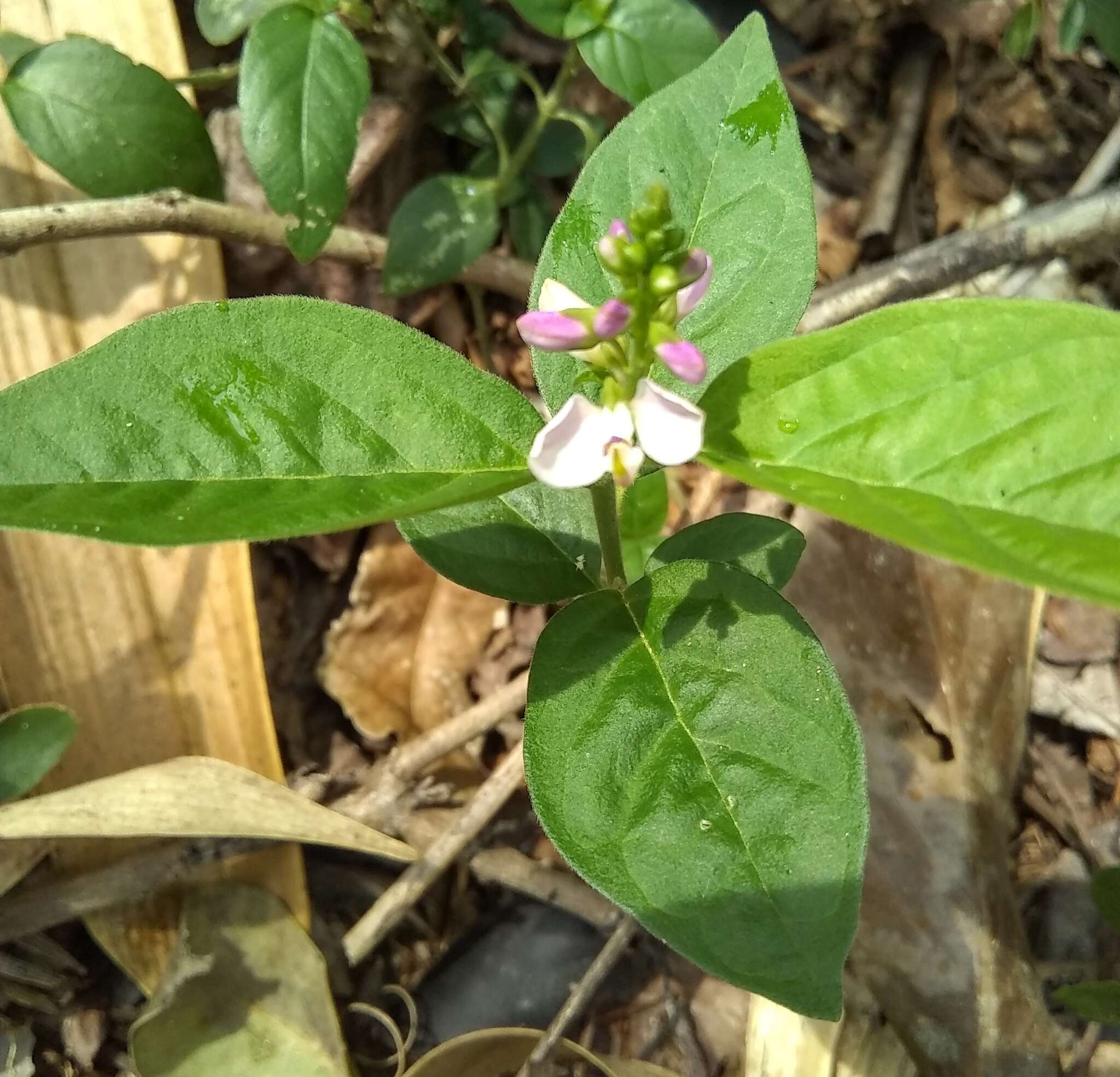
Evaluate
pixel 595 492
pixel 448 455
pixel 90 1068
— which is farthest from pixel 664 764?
pixel 90 1068

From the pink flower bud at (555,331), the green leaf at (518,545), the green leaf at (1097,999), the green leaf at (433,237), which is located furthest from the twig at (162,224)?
the green leaf at (1097,999)

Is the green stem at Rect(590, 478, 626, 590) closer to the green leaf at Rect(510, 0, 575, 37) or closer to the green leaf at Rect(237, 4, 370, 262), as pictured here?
the green leaf at Rect(237, 4, 370, 262)

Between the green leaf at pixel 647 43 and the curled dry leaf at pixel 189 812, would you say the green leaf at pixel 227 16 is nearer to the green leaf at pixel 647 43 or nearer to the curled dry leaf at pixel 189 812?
the green leaf at pixel 647 43

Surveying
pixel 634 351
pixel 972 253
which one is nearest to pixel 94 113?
pixel 634 351

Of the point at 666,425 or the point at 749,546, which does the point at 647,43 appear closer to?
the point at 749,546

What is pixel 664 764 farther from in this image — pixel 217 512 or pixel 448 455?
pixel 217 512
